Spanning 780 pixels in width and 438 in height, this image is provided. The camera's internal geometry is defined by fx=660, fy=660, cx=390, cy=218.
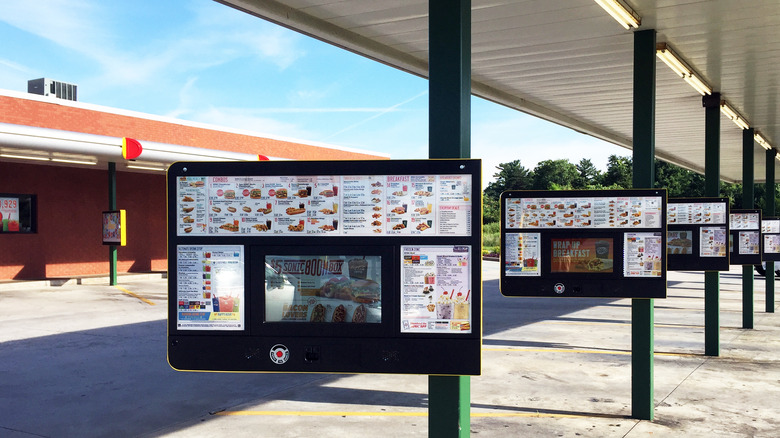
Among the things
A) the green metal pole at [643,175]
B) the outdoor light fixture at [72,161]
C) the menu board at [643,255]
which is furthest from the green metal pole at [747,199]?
the outdoor light fixture at [72,161]

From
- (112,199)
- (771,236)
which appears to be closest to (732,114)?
(771,236)

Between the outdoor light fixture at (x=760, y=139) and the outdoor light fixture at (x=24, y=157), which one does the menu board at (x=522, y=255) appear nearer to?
the outdoor light fixture at (x=760, y=139)

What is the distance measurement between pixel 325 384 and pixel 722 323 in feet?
33.5

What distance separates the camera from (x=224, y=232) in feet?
10.7

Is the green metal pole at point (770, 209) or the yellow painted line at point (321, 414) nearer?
the yellow painted line at point (321, 414)

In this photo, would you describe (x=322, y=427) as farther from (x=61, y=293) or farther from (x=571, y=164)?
(x=571, y=164)

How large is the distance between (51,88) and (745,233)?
29.9 metres

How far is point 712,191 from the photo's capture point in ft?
36.4

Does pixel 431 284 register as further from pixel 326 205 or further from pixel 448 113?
pixel 448 113

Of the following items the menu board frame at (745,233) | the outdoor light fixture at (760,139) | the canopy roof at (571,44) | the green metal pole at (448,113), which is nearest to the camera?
the green metal pole at (448,113)

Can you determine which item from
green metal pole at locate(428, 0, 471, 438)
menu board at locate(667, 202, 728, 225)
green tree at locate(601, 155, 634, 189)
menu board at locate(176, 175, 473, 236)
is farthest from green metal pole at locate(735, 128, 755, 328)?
green tree at locate(601, 155, 634, 189)

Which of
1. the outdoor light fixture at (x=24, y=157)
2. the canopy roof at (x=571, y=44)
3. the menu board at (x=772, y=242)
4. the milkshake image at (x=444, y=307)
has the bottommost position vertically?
the menu board at (x=772, y=242)

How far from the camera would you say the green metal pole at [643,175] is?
279 inches

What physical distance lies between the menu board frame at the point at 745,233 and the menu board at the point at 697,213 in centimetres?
356
